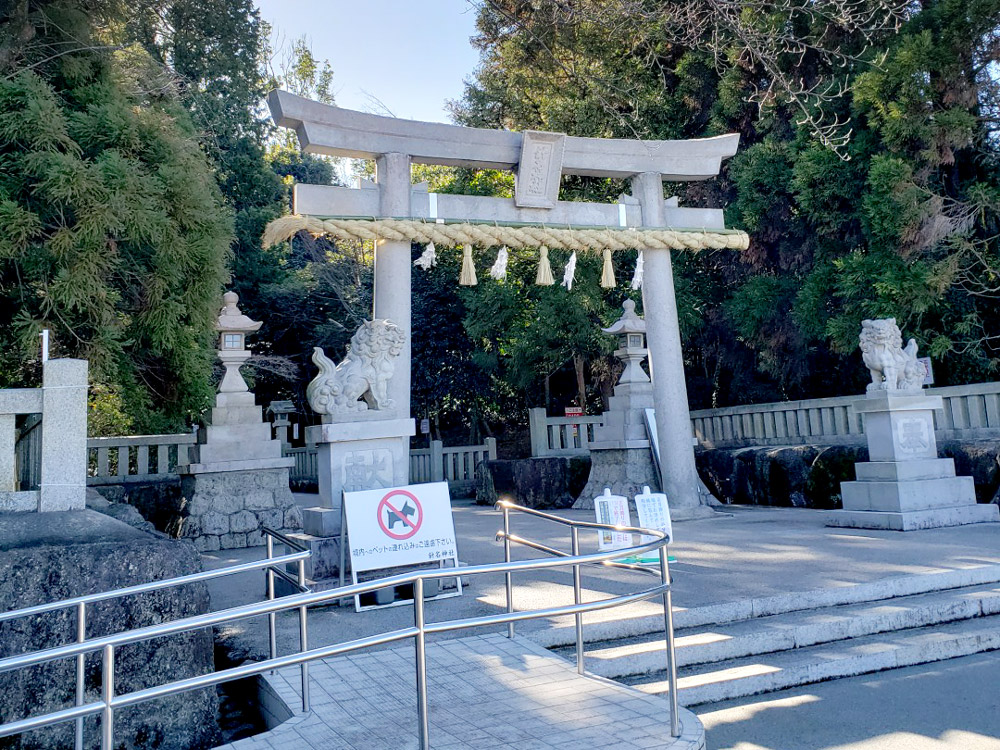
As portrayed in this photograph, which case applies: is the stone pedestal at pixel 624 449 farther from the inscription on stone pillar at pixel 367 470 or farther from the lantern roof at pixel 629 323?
the inscription on stone pillar at pixel 367 470

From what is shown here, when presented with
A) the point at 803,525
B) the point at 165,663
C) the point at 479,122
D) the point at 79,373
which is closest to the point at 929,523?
the point at 803,525

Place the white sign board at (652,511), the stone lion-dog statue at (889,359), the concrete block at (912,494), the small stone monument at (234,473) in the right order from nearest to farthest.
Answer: the white sign board at (652,511) → the concrete block at (912,494) → the stone lion-dog statue at (889,359) → the small stone monument at (234,473)

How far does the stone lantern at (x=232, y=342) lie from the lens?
9.22 m

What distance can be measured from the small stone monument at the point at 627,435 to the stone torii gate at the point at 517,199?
119 cm

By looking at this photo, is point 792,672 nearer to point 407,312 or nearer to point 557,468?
point 407,312

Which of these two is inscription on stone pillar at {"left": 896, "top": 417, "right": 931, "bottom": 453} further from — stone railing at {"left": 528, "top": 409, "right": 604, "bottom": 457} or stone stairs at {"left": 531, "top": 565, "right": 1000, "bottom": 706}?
stone railing at {"left": 528, "top": 409, "right": 604, "bottom": 457}

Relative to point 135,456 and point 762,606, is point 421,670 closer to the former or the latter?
point 762,606

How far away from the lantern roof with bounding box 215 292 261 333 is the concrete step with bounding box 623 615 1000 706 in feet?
23.3

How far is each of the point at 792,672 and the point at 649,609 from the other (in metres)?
0.96

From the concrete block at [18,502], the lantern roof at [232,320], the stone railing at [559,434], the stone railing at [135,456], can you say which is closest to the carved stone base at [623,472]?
the stone railing at [559,434]

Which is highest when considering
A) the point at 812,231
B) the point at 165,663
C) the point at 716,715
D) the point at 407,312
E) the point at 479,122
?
the point at 479,122

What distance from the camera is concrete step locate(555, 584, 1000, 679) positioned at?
3.87 m

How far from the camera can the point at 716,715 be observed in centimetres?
342

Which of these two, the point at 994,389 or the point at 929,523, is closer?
the point at 929,523
